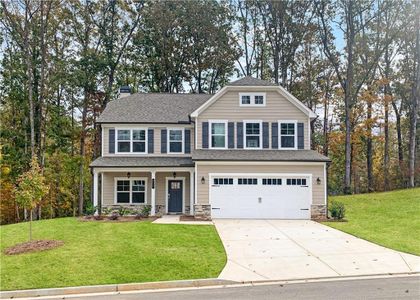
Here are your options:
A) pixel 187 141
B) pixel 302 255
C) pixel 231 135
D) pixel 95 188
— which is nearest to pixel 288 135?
→ pixel 231 135

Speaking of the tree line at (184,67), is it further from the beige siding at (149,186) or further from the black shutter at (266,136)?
the black shutter at (266,136)

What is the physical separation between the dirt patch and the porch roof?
689cm

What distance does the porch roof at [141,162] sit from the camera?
18547 millimetres

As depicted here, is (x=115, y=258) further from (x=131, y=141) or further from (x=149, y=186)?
(x=131, y=141)

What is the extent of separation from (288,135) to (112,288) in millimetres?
13795

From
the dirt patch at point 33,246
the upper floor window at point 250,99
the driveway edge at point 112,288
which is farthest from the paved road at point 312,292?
the upper floor window at point 250,99

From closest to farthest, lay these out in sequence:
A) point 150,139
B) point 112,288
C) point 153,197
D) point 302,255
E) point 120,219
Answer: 1. point 112,288
2. point 302,255
3. point 120,219
4. point 153,197
5. point 150,139

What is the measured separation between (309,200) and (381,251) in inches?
274

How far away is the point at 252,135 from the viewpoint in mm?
19453

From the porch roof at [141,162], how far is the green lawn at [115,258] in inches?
193

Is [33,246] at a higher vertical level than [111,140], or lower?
lower

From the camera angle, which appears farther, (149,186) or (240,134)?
(149,186)

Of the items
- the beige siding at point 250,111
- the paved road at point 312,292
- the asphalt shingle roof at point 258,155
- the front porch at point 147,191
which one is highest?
the beige siding at point 250,111

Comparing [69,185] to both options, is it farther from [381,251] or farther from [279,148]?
[381,251]
